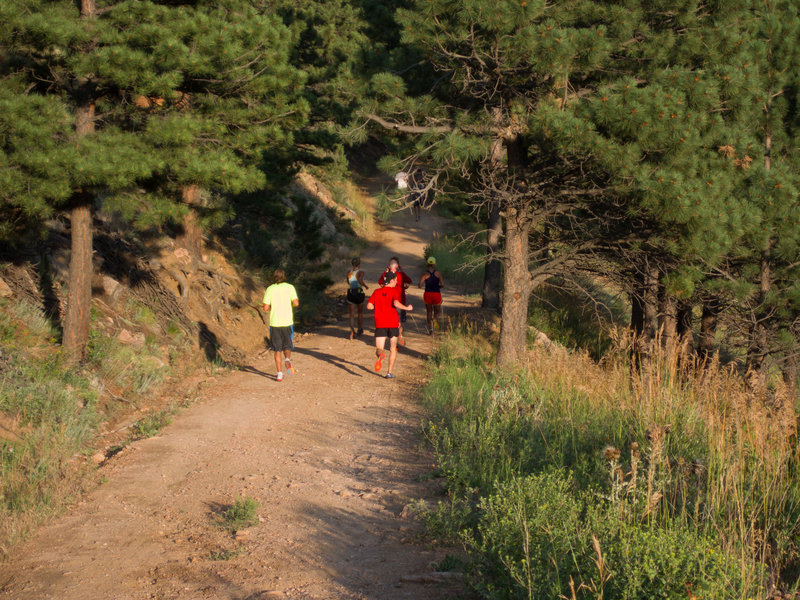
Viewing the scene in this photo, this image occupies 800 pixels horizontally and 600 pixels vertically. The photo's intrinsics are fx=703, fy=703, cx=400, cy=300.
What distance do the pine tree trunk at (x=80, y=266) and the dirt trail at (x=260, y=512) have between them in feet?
6.23

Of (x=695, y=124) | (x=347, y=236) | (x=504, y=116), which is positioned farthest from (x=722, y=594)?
(x=347, y=236)

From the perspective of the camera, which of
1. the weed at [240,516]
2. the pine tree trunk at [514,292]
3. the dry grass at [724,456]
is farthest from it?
the pine tree trunk at [514,292]

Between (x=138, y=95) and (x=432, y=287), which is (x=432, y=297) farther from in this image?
(x=138, y=95)

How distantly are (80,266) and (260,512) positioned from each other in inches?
215

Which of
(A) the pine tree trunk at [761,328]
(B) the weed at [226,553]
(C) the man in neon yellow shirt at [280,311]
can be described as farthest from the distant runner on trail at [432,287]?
(B) the weed at [226,553]

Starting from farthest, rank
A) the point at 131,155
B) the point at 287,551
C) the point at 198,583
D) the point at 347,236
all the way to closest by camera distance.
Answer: the point at 347,236 < the point at 131,155 < the point at 287,551 < the point at 198,583

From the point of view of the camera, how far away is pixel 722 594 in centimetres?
373

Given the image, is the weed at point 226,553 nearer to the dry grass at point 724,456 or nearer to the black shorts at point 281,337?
the dry grass at point 724,456

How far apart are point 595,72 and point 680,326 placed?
19.9 ft

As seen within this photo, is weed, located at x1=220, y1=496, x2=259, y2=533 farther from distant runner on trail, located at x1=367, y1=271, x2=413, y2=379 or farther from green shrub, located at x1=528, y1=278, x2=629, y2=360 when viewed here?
green shrub, located at x1=528, y1=278, x2=629, y2=360

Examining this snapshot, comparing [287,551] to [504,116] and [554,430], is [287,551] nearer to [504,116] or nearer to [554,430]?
[554,430]

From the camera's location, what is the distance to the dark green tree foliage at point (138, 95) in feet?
27.6

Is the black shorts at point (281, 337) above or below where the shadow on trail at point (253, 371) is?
above

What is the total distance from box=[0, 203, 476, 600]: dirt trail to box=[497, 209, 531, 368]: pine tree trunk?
1.96 m
